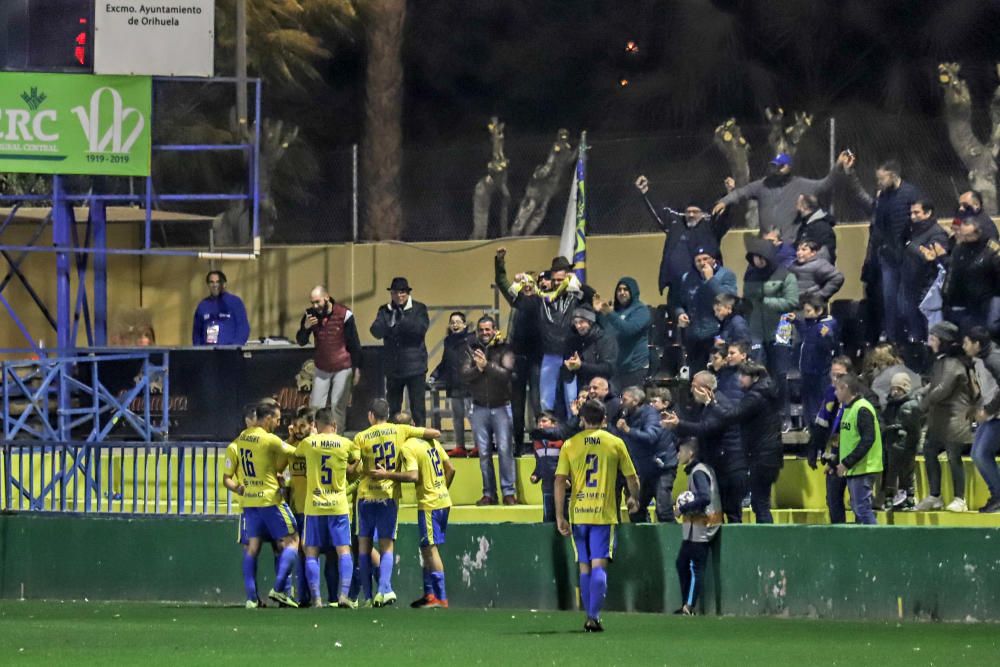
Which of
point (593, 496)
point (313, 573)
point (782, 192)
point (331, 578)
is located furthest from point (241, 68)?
point (593, 496)

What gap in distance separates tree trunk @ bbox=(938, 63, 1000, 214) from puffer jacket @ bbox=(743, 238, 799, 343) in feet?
7.96

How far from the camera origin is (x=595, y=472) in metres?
16.8

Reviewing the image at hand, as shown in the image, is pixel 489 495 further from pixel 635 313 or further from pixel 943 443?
pixel 943 443

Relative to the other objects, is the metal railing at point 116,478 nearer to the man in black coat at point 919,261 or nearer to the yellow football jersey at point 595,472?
the yellow football jersey at point 595,472

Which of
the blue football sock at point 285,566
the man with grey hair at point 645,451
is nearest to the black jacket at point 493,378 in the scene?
the man with grey hair at point 645,451

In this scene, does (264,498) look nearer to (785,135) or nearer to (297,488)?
(297,488)

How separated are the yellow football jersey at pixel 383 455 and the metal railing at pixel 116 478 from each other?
2627 millimetres

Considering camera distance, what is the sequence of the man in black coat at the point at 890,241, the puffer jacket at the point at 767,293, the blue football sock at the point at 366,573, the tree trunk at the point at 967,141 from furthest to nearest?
the tree trunk at the point at 967,141 < the puffer jacket at the point at 767,293 < the man in black coat at the point at 890,241 < the blue football sock at the point at 366,573

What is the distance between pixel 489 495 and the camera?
22.6 m

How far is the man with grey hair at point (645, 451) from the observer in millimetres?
19719

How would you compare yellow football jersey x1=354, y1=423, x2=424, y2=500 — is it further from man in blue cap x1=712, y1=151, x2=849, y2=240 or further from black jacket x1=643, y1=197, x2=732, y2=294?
man in blue cap x1=712, y1=151, x2=849, y2=240

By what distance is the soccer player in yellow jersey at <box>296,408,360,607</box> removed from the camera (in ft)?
63.2

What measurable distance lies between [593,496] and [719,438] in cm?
305

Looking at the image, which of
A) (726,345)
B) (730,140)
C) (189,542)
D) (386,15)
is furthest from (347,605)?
(386,15)
